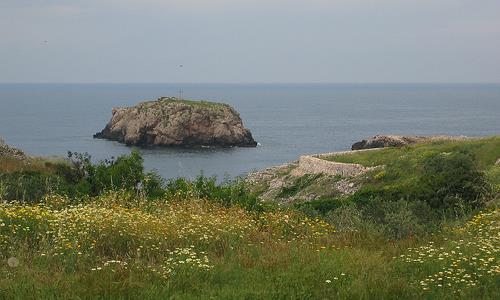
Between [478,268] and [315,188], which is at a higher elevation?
[478,268]

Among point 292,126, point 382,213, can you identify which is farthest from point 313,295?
point 292,126

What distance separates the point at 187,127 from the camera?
377 ft

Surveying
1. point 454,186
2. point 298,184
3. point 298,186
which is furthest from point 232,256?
point 298,184

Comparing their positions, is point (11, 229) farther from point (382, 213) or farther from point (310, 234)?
point (382, 213)

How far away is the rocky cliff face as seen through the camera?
113 metres

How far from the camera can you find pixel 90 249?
347 inches

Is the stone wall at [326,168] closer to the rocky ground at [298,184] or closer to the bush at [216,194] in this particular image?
the rocky ground at [298,184]

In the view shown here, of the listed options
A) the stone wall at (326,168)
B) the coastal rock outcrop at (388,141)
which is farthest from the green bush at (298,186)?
the coastal rock outcrop at (388,141)

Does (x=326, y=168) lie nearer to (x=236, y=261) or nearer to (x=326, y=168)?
(x=326, y=168)

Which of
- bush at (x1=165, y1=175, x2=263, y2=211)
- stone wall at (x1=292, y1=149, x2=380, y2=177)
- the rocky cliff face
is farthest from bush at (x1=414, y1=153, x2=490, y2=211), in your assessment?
the rocky cliff face

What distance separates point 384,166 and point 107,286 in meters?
36.2

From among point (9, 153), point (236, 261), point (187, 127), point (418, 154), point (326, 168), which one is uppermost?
point (236, 261)

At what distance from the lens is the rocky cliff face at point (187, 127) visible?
113m

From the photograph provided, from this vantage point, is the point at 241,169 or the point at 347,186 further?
the point at 241,169
